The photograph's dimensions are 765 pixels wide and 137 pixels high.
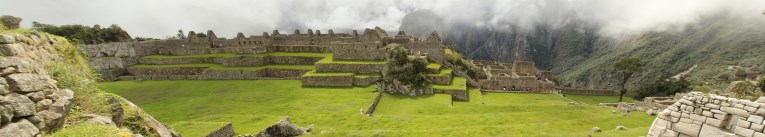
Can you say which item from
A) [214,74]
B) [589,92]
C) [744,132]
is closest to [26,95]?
[744,132]

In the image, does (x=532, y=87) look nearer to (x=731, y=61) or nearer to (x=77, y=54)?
(x=77, y=54)

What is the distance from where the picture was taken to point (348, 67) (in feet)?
112

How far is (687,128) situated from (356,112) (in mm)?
15754

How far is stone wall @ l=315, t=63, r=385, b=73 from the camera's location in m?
33.8

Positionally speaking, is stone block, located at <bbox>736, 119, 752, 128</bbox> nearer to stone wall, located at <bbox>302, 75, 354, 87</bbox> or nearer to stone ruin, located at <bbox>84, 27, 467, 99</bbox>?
stone ruin, located at <bbox>84, 27, 467, 99</bbox>

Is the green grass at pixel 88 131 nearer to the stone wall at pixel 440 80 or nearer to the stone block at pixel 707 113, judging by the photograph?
the stone block at pixel 707 113

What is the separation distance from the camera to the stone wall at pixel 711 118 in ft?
21.9

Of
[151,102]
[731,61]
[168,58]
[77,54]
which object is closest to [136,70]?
[168,58]

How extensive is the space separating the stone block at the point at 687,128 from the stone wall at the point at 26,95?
1069 cm

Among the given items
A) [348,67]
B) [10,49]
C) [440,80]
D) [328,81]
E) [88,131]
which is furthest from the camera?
[348,67]

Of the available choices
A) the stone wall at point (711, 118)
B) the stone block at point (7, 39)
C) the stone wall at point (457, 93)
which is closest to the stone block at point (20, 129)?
the stone block at point (7, 39)

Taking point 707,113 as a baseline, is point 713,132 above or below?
below

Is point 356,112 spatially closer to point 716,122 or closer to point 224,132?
point 224,132

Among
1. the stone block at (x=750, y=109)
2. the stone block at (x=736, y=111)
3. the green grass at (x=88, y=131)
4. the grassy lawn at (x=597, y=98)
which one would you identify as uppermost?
the stone block at (x=750, y=109)
